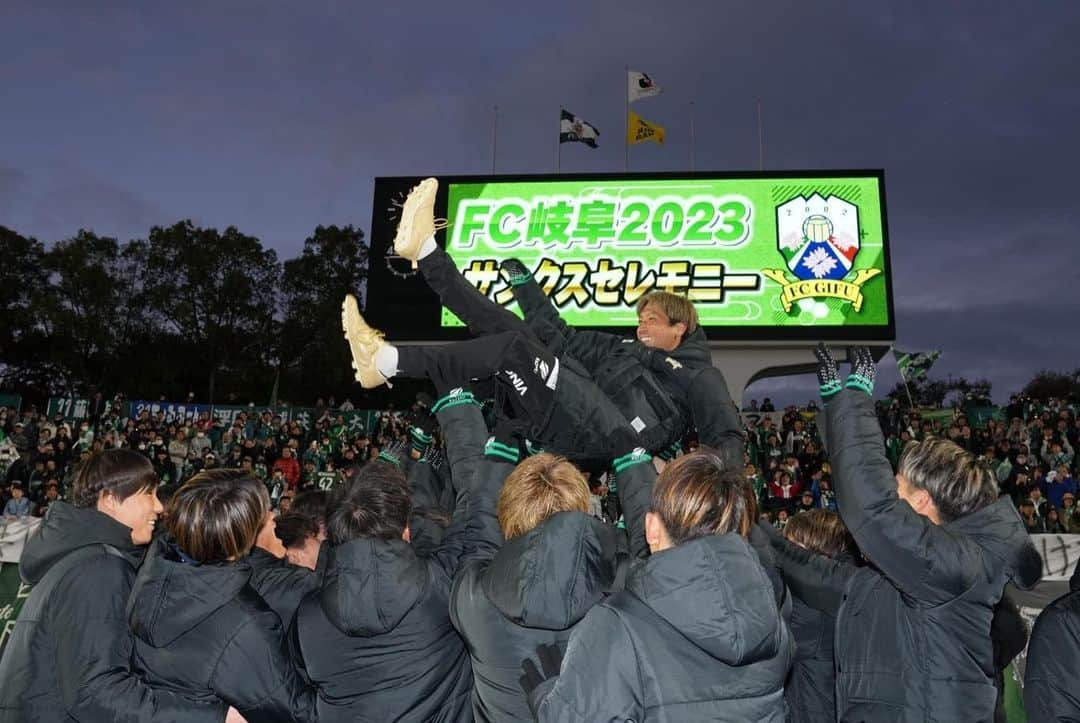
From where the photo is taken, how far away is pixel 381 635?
98.0 inches

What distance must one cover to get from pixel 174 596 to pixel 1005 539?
93.2 inches

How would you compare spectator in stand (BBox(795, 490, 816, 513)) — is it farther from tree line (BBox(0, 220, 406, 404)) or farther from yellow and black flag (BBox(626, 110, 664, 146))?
tree line (BBox(0, 220, 406, 404))

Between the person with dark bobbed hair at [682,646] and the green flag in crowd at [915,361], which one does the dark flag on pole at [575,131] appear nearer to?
the green flag in crowd at [915,361]

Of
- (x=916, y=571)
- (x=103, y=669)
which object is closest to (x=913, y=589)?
(x=916, y=571)

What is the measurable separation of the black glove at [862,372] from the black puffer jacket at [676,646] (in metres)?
0.92

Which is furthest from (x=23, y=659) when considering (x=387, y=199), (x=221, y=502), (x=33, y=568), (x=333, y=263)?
(x=333, y=263)

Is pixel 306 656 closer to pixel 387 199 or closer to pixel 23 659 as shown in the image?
pixel 23 659

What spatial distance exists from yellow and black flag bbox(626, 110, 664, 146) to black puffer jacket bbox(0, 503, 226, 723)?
23342mm

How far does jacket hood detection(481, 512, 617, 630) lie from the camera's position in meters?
2.08

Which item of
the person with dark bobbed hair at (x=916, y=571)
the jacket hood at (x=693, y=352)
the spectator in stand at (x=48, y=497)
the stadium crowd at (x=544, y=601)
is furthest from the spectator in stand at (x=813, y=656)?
the spectator in stand at (x=48, y=497)

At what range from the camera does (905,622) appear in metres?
2.43

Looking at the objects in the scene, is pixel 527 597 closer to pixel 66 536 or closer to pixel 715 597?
pixel 715 597

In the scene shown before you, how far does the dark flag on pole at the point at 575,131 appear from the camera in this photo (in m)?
24.1

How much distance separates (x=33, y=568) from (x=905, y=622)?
2652mm
